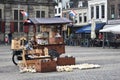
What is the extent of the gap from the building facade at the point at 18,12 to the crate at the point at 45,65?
118 ft

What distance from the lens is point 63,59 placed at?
17.6 m

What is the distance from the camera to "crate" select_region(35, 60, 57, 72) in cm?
1553

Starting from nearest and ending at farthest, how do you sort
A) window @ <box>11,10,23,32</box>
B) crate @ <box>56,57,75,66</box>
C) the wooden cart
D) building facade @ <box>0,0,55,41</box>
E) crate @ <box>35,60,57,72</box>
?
crate @ <box>35,60,57,72</box> < the wooden cart < crate @ <box>56,57,75,66</box> < building facade @ <box>0,0,55,41</box> < window @ <box>11,10,23,32</box>

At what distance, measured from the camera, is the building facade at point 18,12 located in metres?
52.4

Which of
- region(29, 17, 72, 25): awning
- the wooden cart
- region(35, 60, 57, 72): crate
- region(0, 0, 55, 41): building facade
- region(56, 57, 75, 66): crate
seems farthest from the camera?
region(0, 0, 55, 41): building facade

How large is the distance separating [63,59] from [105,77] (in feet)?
14.9

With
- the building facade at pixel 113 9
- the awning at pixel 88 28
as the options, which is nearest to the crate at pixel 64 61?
the awning at pixel 88 28

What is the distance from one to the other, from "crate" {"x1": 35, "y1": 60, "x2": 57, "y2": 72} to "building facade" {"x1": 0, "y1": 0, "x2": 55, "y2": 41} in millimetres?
35966

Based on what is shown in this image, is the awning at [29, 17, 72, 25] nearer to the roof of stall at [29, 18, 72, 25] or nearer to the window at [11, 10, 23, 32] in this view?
the roof of stall at [29, 18, 72, 25]

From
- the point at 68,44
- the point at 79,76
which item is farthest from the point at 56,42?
the point at 68,44

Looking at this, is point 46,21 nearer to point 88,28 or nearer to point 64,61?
point 64,61

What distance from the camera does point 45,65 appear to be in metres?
15.6

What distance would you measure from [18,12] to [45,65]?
38988mm

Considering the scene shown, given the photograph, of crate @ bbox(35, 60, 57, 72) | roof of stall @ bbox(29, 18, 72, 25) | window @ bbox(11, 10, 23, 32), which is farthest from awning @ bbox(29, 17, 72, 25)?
window @ bbox(11, 10, 23, 32)
